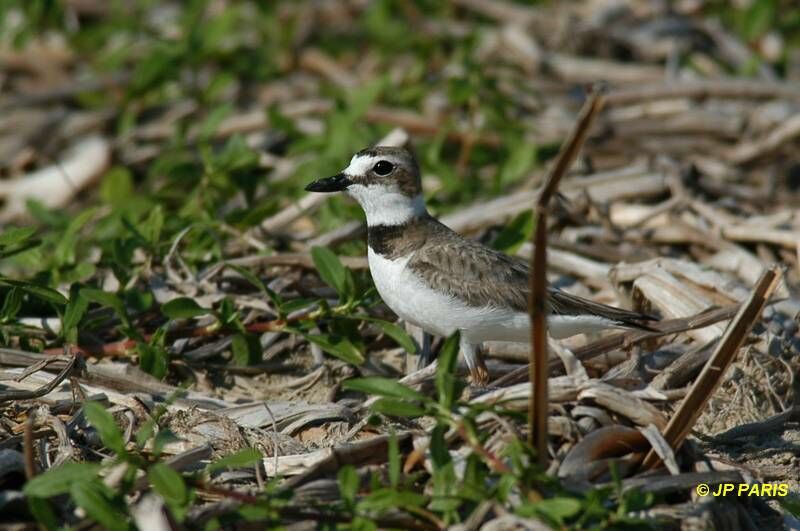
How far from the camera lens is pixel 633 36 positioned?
388 inches

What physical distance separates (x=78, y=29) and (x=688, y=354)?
7.16 m

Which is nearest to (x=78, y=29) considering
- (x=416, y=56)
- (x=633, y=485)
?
(x=416, y=56)

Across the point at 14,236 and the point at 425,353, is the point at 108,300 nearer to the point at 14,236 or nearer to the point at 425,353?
the point at 14,236

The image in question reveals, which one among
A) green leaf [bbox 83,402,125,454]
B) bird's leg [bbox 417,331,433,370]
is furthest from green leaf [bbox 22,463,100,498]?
bird's leg [bbox 417,331,433,370]

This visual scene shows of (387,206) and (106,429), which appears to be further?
(387,206)

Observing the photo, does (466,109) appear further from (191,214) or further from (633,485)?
(633,485)

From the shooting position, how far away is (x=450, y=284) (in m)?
5.29

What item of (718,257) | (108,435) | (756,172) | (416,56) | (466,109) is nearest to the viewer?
(108,435)

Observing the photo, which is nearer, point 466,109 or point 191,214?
point 191,214

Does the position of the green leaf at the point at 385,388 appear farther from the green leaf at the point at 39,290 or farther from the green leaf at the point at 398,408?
the green leaf at the point at 39,290

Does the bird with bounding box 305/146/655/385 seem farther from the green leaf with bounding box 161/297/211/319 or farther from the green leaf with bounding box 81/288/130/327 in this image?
the green leaf with bounding box 81/288/130/327

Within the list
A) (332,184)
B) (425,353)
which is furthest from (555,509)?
(332,184)

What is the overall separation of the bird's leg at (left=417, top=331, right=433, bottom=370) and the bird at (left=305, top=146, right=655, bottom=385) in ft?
0.96

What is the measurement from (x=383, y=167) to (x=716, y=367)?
2148 mm
